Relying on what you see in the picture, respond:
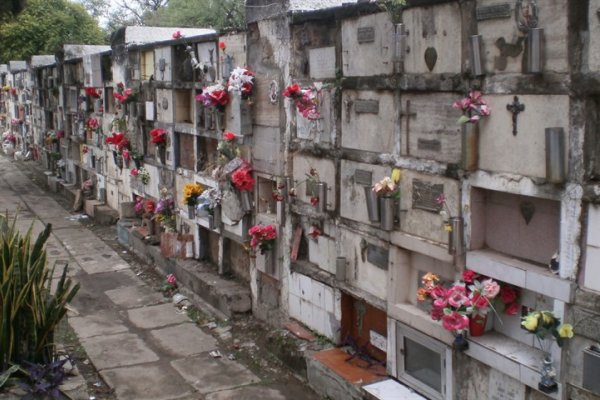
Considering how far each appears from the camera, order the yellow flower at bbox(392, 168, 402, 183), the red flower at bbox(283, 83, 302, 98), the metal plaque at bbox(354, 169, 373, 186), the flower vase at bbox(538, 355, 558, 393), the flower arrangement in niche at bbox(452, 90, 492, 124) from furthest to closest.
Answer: the red flower at bbox(283, 83, 302, 98) → the metal plaque at bbox(354, 169, 373, 186) → the yellow flower at bbox(392, 168, 402, 183) → the flower arrangement in niche at bbox(452, 90, 492, 124) → the flower vase at bbox(538, 355, 558, 393)

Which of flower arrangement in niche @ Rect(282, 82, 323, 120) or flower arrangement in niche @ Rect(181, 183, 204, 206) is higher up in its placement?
flower arrangement in niche @ Rect(282, 82, 323, 120)

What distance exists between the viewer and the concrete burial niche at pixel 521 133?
4.34 meters

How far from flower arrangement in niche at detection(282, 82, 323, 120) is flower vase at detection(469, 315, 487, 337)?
2.62 metres

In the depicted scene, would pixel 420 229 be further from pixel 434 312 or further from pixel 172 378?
pixel 172 378

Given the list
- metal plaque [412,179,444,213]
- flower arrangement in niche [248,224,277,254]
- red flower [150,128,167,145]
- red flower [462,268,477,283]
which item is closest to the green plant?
flower arrangement in niche [248,224,277,254]

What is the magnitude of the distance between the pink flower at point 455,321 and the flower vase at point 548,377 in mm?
623

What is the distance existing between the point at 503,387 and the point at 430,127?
1.99 m

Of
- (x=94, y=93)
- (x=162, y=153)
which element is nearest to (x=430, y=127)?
(x=162, y=153)

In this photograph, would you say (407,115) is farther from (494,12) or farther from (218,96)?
(218,96)

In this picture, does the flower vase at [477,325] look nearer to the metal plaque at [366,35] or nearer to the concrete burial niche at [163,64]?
the metal plaque at [366,35]

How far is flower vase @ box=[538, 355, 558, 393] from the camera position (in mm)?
4481

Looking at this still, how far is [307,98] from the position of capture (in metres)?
6.79

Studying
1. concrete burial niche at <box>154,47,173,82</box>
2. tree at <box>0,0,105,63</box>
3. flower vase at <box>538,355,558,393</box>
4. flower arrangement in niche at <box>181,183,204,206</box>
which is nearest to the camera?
flower vase at <box>538,355,558,393</box>

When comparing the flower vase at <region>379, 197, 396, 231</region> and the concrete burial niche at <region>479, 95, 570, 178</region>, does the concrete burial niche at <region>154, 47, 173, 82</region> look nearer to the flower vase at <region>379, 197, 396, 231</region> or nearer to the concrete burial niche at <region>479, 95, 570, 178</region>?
the flower vase at <region>379, 197, 396, 231</region>
